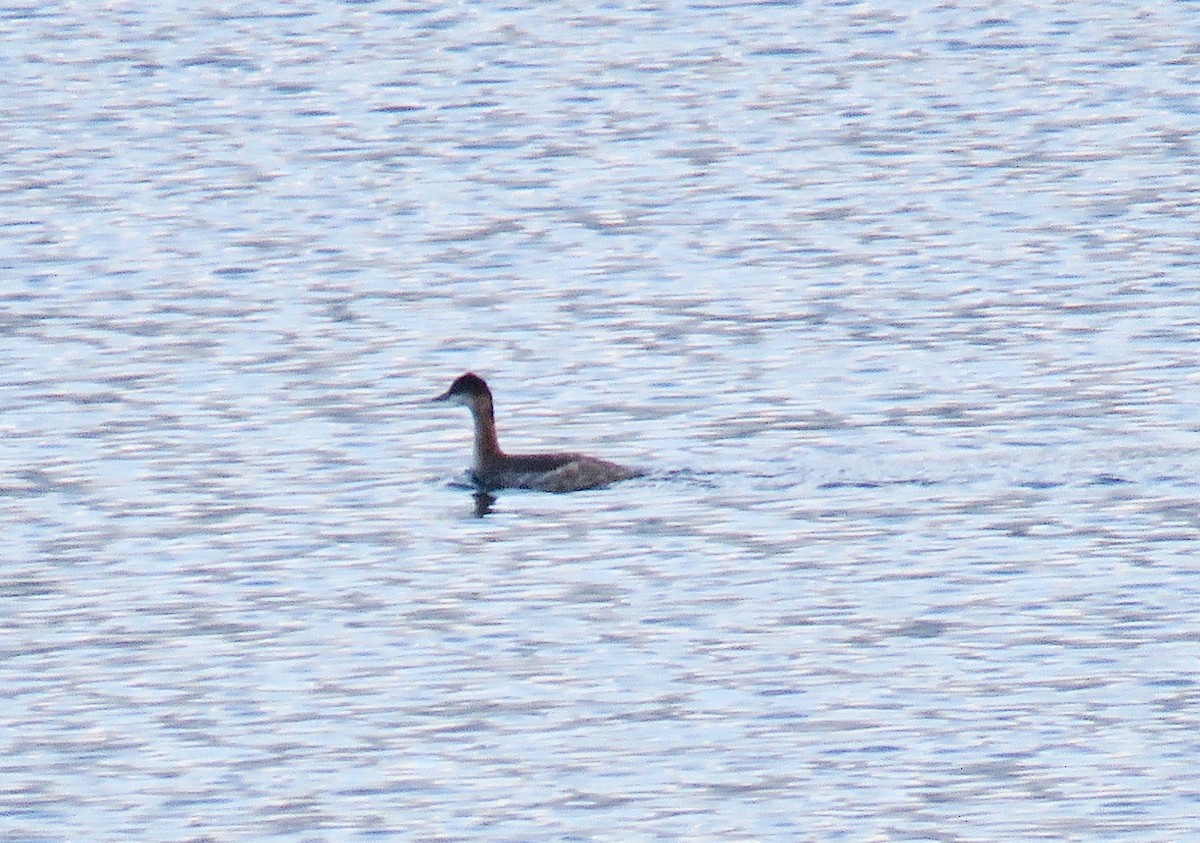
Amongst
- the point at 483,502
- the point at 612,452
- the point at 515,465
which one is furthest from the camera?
the point at 612,452

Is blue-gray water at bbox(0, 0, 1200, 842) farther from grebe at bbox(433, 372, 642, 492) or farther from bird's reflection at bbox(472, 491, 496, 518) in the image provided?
grebe at bbox(433, 372, 642, 492)

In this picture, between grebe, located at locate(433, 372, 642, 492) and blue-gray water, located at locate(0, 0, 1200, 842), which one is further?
grebe, located at locate(433, 372, 642, 492)

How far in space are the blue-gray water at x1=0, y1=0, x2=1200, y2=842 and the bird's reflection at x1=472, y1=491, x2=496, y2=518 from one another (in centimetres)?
15

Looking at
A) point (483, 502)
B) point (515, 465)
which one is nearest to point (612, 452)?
point (515, 465)

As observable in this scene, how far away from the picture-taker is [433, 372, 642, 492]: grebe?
19.7m

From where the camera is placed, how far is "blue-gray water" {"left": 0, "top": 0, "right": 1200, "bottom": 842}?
45.3 ft

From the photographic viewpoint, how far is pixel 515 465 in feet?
66.3

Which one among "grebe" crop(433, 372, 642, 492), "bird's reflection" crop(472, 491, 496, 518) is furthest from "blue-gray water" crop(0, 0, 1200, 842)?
"grebe" crop(433, 372, 642, 492)

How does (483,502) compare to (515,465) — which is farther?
(515,465)

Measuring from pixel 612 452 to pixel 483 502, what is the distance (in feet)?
4.17

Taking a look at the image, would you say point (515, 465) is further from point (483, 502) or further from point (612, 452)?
point (612, 452)

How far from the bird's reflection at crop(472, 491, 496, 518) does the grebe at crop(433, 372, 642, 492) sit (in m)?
0.12

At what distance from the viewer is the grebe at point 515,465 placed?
1972 cm

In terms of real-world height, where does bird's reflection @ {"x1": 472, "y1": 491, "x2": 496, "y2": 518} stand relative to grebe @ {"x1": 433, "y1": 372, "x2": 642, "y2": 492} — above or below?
below
